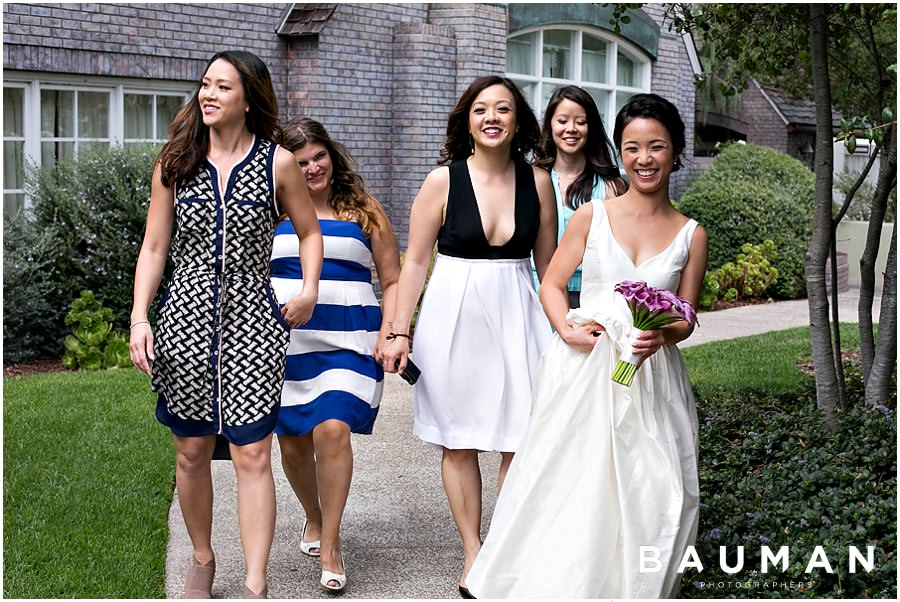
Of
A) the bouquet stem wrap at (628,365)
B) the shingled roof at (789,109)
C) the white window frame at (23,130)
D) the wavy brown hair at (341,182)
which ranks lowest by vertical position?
the bouquet stem wrap at (628,365)

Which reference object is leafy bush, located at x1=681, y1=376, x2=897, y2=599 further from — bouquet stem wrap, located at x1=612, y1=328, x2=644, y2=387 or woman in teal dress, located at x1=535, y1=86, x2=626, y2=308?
woman in teal dress, located at x1=535, y1=86, x2=626, y2=308

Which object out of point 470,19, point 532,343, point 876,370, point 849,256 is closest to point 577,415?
point 532,343

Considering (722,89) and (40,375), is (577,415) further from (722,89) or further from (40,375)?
(40,375)

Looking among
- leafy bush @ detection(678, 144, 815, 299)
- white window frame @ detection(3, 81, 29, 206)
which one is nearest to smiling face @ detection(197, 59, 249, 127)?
white window frame @ detection(3, 81, 29, 206)

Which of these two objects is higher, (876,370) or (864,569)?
(876,370)

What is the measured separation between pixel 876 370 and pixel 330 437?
3215mm

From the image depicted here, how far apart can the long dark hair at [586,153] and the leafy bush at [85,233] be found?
16.7 feet

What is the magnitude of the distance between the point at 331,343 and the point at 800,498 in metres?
2.05

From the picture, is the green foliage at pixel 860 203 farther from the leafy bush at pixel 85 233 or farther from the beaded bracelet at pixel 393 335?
the beaded bracelet at pixel 393 335

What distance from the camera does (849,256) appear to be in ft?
55.6

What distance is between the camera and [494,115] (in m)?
4.41

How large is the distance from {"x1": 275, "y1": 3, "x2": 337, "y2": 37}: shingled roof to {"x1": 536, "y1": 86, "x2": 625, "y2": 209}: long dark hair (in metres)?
6.63

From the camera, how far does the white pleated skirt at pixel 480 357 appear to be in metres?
4.44

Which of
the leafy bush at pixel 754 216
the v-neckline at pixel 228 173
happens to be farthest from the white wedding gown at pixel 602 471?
the leafy bush at pixel 754 216
